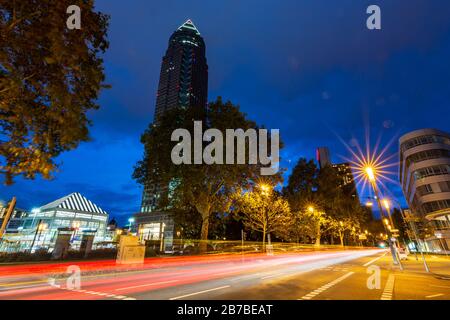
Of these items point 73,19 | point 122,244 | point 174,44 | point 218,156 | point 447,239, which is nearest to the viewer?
point 73,19

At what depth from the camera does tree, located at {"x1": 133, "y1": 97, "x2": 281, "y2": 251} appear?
92.4 ft

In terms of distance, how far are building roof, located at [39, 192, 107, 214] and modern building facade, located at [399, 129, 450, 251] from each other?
89.2 m

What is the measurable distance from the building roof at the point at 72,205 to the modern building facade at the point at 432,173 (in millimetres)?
89216

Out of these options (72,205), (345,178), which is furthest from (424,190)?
(72,205)

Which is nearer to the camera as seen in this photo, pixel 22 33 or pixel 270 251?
pixel 22 33

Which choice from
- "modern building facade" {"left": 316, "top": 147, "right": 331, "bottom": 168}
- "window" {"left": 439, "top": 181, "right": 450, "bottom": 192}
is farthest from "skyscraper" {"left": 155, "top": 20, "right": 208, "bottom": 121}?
"window" {"left": 439, "top": 181, "right": 450, "bottom": 192}

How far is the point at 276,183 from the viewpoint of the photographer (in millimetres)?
33188

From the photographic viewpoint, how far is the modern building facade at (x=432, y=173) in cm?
4672

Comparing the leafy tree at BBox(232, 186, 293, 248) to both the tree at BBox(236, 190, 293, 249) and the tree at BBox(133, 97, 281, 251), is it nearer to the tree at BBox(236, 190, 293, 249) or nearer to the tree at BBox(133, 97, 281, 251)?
the tree at BBox(236, 190, 293, 249)

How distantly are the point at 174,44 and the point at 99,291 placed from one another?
573 ft

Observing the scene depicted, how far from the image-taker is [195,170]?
27141mm

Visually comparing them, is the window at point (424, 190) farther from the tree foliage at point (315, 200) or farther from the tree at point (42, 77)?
the tree at point (42, 77)

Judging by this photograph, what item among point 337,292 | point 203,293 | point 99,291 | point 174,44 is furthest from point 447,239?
point 174,44
